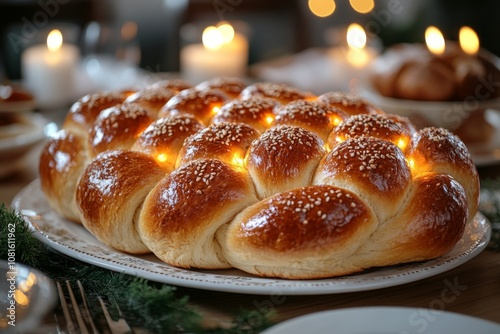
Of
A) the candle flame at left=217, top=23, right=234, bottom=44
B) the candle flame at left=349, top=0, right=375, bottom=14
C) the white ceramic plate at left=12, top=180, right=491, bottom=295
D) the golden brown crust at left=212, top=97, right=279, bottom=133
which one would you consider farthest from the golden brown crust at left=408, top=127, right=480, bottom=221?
the candle flame at left=349, top=0, right=375, bottom=14

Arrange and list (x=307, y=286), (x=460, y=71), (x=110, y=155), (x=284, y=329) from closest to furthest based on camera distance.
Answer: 1. (x=284, y=329)
2. (x=307, y=286)
3. (x=110, y=155)
4. (x=460, y=71)

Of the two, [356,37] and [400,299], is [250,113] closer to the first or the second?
[400,299]

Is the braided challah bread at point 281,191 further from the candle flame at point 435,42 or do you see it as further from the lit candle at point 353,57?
the lit candle at point 353,57

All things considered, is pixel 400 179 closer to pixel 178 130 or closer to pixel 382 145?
pixel 382 145

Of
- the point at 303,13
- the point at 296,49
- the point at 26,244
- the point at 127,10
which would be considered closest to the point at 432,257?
the point at 26,244

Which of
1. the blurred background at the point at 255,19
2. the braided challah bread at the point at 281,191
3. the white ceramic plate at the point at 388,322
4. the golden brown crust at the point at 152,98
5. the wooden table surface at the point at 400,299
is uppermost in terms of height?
the golden brown crust at the point at 152,98

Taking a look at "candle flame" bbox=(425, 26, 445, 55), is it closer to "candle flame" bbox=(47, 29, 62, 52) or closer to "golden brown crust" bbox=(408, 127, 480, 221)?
"golden brown crust" bbox=(408, 127, 480, 221)

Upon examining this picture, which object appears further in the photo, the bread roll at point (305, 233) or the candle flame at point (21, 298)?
the bread roll at point (305, 233)

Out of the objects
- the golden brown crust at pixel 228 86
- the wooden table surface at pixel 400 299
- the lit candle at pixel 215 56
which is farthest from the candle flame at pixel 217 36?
the wooden table surface at pixel 400 299
